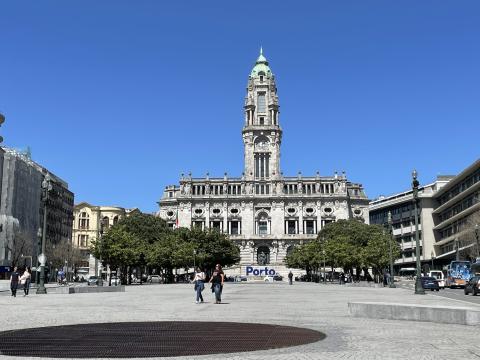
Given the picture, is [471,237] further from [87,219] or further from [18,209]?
[87,219]

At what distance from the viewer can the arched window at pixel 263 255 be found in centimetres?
14400

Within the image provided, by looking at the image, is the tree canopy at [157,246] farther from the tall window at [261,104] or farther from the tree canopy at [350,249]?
the tall window at [261,104]

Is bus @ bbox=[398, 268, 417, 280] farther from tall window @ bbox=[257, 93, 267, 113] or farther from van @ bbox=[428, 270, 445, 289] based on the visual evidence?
tall window @ bbox=[257, 93, 267, 113]

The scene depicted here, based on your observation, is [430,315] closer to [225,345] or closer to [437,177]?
[225,345]

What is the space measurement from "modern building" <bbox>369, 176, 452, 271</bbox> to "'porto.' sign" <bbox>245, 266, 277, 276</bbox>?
102ft

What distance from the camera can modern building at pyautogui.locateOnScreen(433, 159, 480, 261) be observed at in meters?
84.6

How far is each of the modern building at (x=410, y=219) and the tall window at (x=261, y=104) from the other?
1568 inches

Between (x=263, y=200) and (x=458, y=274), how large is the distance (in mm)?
85937

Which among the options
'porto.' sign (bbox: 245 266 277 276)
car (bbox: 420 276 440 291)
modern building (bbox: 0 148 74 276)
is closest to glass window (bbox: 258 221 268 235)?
'porto.' sign (bbox: 245 266 277 276)

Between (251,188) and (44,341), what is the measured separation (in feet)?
450

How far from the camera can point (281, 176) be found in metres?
151

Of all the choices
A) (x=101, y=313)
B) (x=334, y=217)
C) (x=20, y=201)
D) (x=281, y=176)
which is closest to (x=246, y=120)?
(x=281, y=176)

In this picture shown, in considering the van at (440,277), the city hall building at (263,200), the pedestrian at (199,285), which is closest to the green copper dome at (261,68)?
the city hall building at (263,200)

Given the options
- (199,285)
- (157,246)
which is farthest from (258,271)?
(199,285)
